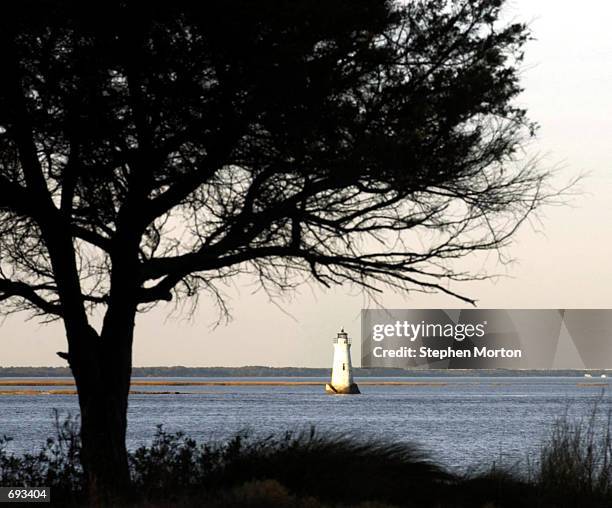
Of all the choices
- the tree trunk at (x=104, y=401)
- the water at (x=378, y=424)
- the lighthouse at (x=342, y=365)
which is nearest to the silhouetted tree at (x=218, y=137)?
the tree trunk at (x=104, y=401)

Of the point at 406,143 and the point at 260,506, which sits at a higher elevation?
the point at 406,143

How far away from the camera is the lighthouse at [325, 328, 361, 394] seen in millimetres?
108875

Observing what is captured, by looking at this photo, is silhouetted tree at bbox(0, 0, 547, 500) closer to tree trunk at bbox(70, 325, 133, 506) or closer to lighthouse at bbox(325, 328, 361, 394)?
tree trunk at bbox(70, 325, 133, 506)

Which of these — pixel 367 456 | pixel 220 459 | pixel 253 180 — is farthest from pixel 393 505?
pixel 253 180

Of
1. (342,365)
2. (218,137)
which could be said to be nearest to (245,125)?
(218,137)

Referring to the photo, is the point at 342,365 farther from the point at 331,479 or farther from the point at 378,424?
the point at 331,479

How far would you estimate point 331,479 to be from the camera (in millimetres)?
14117

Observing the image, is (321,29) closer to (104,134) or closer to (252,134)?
(252,134)

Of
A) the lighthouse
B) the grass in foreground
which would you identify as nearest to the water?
the lighthouse

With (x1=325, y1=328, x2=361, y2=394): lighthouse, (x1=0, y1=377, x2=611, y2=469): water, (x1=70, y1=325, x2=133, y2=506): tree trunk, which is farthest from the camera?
(x1=325, y1=328, x2=361, y2=394): lighthouse

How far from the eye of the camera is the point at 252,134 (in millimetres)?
15062

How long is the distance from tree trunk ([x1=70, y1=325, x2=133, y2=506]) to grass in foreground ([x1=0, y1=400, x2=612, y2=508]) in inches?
9.6

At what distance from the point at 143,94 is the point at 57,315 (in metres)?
4.18

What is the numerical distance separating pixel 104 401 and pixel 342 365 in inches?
3978
